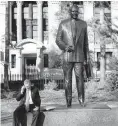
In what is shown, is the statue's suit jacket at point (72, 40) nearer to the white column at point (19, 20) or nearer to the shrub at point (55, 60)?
the shrub at point (55, 60)

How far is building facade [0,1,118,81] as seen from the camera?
31.3 meters

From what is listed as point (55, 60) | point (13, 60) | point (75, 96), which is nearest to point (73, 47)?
point (75, 96)

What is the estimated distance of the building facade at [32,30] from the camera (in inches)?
1233

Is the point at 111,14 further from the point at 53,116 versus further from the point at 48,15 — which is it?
the point at 53,116

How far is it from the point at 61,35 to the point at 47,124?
7.00ft

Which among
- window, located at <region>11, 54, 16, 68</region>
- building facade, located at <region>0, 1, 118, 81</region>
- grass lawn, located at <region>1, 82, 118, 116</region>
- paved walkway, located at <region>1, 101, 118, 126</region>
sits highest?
building facade, located at <region>0, 1, 118, 81</region>

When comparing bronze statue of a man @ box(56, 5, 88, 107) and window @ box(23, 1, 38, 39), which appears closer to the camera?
bronze statue of a man @ box(56, 5, 88, 107)

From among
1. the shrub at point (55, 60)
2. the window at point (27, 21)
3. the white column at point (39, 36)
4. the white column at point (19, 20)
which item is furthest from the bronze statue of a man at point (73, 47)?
the window at point (27, 21)

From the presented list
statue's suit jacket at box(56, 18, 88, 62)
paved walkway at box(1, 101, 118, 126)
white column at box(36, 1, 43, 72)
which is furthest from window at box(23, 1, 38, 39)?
paved walkway at box(1, 101, 118, 126)

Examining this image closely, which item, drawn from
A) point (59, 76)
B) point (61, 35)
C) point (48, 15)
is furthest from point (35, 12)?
point (61, 35)

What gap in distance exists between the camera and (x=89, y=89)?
21.9m

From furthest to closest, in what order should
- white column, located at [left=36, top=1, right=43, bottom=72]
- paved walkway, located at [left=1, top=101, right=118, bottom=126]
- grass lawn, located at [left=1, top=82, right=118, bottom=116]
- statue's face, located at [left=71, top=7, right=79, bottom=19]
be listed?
white column, located at [left=36, top=1, right=43, bottom=72]
grass lawn, located at [left=1, top=82, right=118, bottom=116]
statue's face, located at [left=71, top=7, right=79, bottom=19]
paved walkway, located at [left=1, top=101, right=118, bottom=126]

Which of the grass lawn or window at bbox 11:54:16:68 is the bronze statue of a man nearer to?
the grass lawn

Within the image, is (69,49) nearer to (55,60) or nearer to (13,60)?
(55,60)
